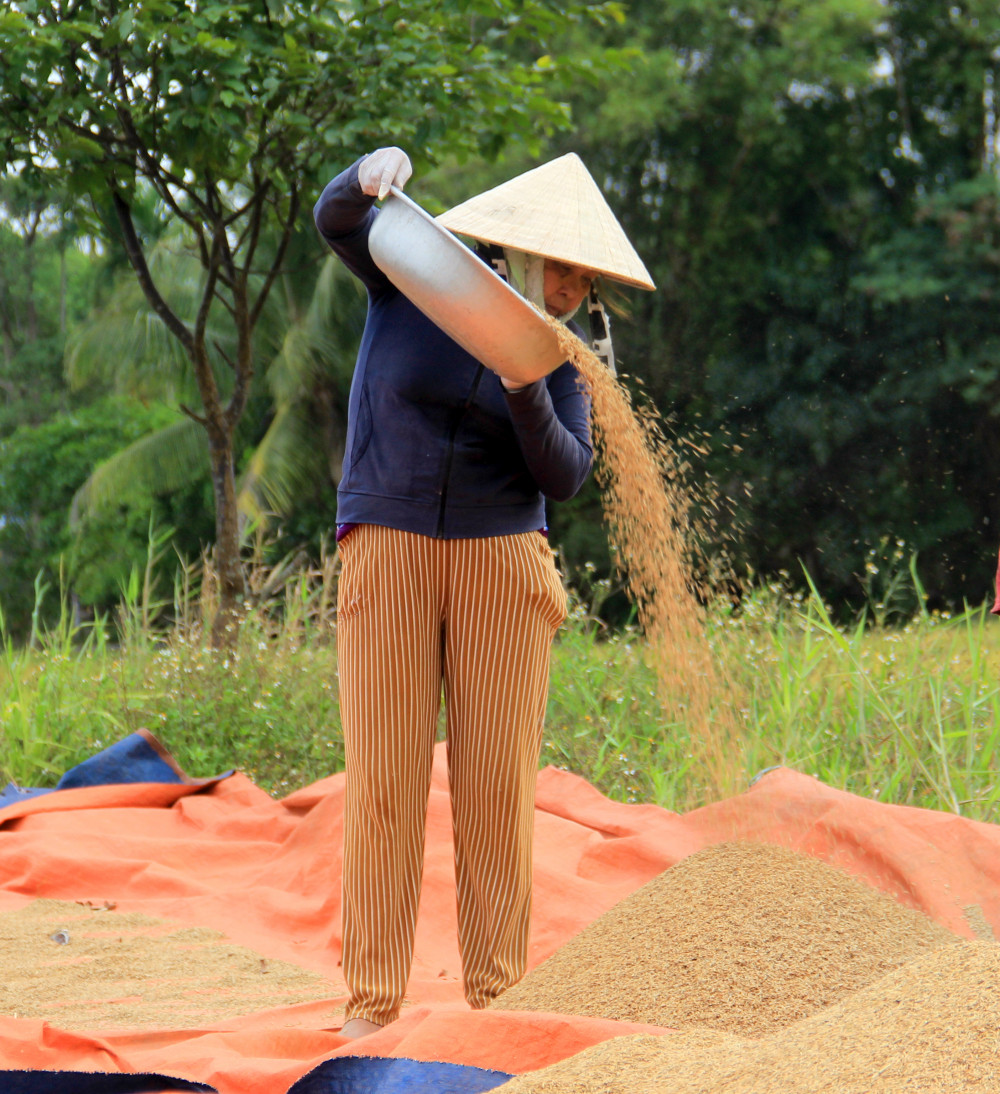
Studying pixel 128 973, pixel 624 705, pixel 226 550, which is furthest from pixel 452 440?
pixel 226 550

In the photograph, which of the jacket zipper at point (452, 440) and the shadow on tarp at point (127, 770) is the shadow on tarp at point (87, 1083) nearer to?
the jacket zipper at point (452, 440)

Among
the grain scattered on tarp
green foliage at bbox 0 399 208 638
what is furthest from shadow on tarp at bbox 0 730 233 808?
green foliage at bbox 0 399 208 638

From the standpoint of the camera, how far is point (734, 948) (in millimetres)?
1932

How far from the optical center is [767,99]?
10977 millimetres

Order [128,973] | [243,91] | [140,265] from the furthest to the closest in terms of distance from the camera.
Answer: [140,265]
[243,91]
[128,973]

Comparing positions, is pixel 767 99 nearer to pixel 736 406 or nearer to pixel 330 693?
pixel 736 406

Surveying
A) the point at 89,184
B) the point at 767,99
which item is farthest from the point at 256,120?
the point at 767,99

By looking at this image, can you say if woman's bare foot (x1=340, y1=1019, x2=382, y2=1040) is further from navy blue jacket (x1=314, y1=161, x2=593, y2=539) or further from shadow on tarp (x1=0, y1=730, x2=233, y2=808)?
shadow on tarp (x1=0, y1=730, x2=233, y2=808)

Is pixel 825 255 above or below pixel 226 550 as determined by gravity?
above

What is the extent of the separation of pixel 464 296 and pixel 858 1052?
42.9 inches

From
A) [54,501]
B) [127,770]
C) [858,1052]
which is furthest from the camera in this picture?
[54,501]

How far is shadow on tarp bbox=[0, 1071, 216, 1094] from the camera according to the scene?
5.15 ft

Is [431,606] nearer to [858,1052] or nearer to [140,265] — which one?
Result: [858,1052]

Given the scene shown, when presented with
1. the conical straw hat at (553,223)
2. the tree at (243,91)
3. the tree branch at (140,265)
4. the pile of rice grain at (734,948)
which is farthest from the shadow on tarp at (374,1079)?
the tree branch at (140,265)
